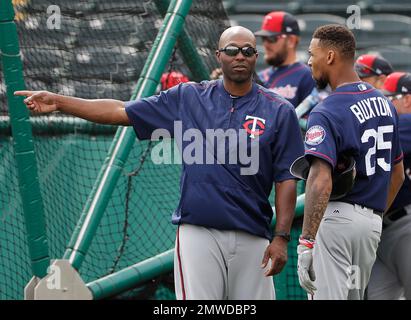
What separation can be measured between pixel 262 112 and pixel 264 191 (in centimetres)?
36

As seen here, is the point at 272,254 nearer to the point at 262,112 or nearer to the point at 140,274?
the point at 262,112

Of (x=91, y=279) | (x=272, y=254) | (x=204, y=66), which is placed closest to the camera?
(x=272, y=254)

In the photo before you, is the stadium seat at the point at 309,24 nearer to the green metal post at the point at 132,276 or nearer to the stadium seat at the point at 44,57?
the stadium seat at the point at 44,57

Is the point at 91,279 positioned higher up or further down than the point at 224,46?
further down

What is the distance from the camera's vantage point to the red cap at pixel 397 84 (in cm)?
546

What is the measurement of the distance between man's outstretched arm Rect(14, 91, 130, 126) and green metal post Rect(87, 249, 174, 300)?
1.19 meters

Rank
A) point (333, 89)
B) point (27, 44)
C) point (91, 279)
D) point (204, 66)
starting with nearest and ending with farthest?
point (333, 89) < point (27, 44) < point (91, 279) < point (204, 66)

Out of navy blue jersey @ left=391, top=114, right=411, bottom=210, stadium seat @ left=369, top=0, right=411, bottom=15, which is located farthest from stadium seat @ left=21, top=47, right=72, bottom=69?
stadium seat @ left=369, top=0, right=411, bottom=15

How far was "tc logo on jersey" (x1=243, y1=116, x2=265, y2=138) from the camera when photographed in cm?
426

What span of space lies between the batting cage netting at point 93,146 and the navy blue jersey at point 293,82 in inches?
29.4

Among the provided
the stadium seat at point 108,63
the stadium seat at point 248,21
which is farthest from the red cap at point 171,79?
the stadium seat at point 248,21

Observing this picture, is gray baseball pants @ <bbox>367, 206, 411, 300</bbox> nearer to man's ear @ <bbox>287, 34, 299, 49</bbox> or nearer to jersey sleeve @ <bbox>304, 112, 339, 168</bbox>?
jersey sleeve @ <bbox>304, 112, 339, 168</bbox>

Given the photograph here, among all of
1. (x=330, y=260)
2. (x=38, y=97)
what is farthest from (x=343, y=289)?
(x=38, y=97)

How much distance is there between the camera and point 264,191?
4355 millimetres
